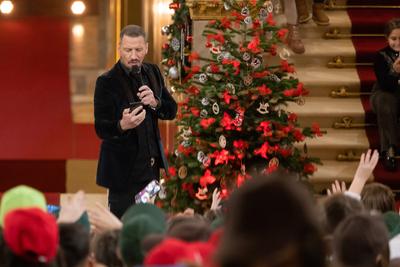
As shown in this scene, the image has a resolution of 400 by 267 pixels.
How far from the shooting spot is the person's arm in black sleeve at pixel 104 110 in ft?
23.4

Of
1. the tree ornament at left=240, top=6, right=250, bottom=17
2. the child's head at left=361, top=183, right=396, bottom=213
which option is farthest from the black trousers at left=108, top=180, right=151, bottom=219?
the tree ornament at left=240, top=6, right=250, bottom=17

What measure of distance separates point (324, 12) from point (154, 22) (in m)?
2.43

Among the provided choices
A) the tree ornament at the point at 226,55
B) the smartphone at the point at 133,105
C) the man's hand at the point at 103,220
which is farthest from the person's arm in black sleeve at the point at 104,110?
the man's hand at the point at 103,220

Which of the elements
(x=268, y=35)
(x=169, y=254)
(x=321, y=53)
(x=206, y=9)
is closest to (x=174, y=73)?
(x=206, y=9)

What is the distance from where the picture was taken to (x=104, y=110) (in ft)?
23.5

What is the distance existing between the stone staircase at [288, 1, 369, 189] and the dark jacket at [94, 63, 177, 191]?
8.90 ft

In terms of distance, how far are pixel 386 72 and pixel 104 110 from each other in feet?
10.4

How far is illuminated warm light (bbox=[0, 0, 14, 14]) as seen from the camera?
495 inches

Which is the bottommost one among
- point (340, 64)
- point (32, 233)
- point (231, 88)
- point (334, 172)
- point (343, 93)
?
point (334, 172)

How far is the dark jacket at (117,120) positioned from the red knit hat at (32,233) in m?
3.31

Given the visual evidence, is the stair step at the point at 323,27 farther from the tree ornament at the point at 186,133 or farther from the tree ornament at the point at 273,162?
the tree ornament at the point at 273,162

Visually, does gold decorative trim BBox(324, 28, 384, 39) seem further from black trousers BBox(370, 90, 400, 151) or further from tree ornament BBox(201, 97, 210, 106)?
tree ornament BBox(201, 97, 210, 106)

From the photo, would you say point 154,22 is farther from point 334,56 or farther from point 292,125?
point 292,125

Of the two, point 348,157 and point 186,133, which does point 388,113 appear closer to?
point 348,157
